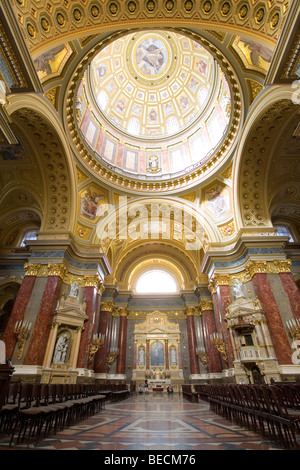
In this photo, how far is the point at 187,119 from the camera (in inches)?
791

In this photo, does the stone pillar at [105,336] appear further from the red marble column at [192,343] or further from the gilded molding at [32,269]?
the gilded molding at [32,269]

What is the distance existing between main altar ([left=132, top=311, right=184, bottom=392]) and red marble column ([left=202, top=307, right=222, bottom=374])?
357cm

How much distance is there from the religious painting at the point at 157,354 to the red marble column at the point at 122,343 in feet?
8.71

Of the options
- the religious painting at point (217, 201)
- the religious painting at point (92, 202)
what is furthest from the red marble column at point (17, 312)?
the religious painting at point (217, 201)

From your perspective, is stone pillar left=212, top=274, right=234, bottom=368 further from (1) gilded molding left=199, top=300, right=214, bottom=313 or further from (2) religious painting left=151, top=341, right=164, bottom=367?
(2) religious painting left=151, top=341, right=164, bottom=367

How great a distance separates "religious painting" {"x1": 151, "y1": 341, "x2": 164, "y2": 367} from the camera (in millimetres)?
20328

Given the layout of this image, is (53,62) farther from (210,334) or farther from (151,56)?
(210,334)

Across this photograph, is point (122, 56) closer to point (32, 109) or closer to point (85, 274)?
point (32, 109)

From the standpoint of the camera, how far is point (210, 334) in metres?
16.9

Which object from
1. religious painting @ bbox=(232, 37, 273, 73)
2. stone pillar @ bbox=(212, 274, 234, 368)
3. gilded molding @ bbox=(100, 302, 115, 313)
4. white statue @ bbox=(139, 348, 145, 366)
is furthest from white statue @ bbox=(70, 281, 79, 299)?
religious painting @ bbox=(232, 37, 273, 73)

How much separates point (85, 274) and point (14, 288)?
547 centimetres

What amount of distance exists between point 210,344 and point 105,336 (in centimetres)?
755

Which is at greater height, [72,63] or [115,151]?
[115,151]
